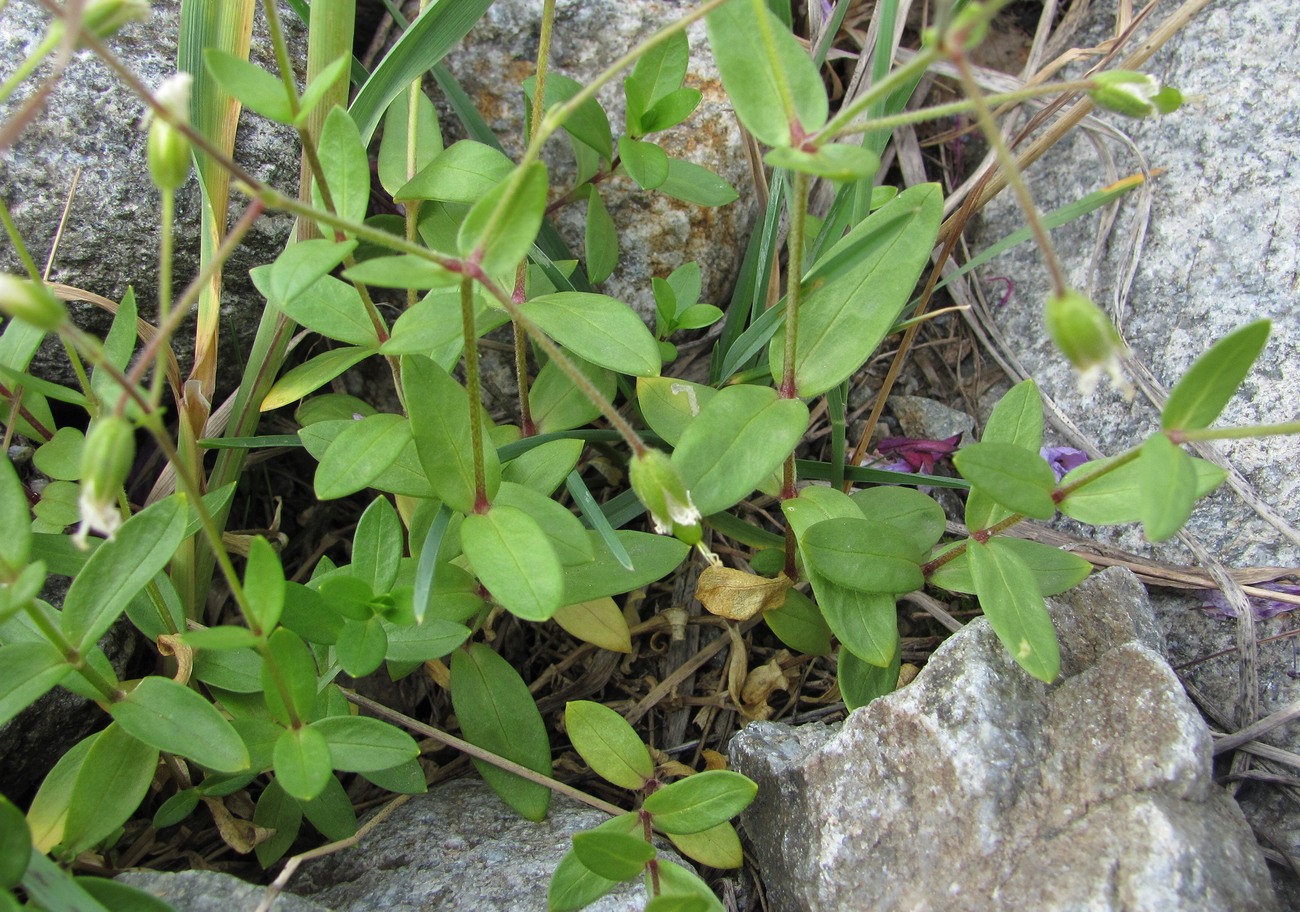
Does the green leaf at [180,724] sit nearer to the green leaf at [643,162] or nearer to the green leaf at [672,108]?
the green leaf at [643,162]

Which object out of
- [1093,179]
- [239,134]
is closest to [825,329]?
[1093,179]

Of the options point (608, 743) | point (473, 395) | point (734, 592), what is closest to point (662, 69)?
point (473, 395)

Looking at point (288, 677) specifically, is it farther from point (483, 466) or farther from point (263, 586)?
point (483, 466)

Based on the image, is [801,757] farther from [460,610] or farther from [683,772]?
[460,610]

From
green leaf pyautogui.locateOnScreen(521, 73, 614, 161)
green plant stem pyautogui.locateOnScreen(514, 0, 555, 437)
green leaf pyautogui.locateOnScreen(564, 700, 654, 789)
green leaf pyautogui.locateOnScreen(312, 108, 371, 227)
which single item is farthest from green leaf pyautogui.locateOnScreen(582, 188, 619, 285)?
green leaf pyautogui.locateOnScreen(564, 700, 654, 789)

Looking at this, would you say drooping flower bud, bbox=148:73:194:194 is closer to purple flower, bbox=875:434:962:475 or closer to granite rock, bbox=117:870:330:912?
granite rock, bbox=117:870:330:912
